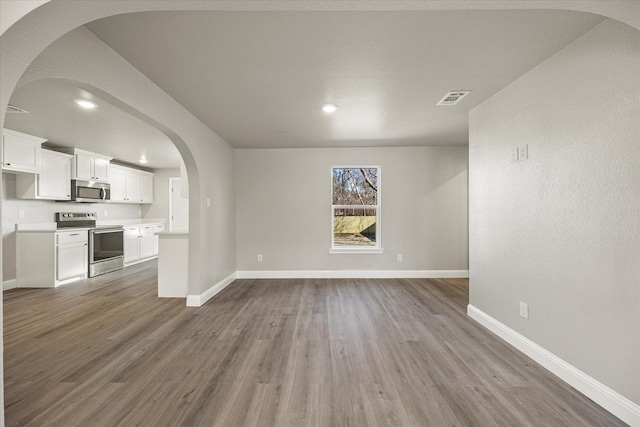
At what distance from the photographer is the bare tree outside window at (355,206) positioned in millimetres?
5418

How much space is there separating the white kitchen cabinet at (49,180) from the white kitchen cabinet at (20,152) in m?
0.16

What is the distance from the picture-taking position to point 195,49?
6.95 ft

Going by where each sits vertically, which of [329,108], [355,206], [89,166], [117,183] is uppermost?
[329,108]

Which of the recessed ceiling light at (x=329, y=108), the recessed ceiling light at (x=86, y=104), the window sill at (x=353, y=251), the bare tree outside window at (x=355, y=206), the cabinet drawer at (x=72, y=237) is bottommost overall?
the window sill at (x=353, y=251)

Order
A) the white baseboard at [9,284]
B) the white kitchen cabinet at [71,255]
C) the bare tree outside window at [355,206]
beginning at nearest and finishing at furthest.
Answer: the white baseboard at [9,284]
the white kitchen cabinet at [71,255]
the bare tree outside window at [355,206]

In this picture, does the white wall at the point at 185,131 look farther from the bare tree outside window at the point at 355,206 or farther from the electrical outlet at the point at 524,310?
the electrical outlet at the point at 524,310

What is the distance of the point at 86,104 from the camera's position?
3238mm

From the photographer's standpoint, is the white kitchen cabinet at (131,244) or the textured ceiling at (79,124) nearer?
the textured ceiling at (79,124)

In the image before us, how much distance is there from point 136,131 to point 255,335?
346cm

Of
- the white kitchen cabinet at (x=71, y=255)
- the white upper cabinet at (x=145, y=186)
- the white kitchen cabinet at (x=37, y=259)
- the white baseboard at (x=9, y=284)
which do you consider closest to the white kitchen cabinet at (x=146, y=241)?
the white upper cabinet at (x=145, y=186)

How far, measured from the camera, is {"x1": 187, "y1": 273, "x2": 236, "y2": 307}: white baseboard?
3.71 m

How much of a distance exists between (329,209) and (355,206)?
0.49 meters

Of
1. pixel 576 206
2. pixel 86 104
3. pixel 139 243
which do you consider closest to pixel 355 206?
pixel 576 206

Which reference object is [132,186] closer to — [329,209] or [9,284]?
[9,284]
